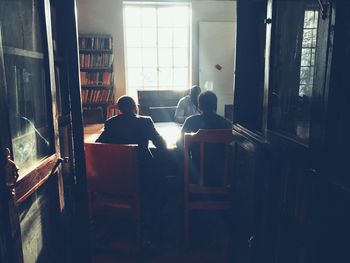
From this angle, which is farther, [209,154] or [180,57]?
[180,57]

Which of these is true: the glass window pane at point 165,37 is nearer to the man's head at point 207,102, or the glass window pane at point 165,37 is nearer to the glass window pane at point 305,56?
the man's head at point 207,102

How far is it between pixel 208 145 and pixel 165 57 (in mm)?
4375

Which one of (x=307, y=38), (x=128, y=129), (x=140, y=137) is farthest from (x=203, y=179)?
(x=307, y=38)

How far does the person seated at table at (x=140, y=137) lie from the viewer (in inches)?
89.1

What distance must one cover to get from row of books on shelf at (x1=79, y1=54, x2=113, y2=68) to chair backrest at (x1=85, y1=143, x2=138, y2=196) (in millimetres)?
3923

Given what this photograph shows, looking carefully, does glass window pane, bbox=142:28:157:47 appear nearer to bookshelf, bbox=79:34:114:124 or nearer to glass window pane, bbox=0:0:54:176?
bookshelf, bbox=79:34:114:124

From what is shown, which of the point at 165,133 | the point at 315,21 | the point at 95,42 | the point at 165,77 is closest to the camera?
the point at 315,21

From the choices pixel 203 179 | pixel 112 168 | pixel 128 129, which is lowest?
pixel 203 179

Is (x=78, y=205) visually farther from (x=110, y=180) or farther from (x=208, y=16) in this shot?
(x=208, y=16)

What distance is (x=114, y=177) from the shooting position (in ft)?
6.65

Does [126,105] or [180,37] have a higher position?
[180,37]

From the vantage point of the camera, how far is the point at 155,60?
245 inches

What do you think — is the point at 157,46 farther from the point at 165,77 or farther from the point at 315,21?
the point at 315,21

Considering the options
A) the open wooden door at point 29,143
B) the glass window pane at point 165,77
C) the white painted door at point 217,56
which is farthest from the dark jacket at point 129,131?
the glass window pane at point 165,77
